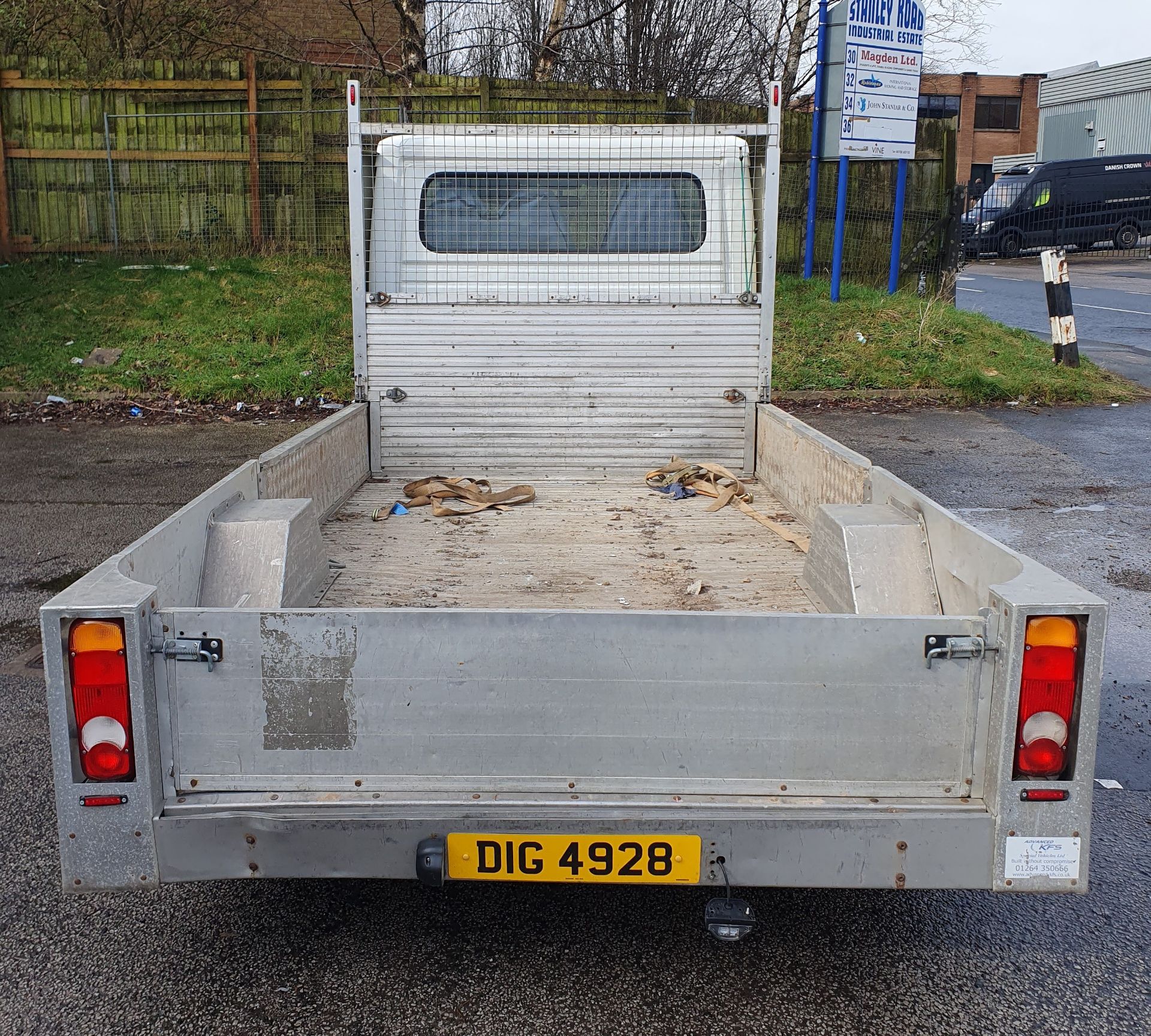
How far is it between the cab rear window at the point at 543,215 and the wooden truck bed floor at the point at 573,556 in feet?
4.14

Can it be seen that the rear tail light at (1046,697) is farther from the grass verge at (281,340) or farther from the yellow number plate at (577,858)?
the grass verge at (281,340)

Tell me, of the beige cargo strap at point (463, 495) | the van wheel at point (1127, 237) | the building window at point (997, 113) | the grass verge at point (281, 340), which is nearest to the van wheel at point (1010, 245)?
the van wheel at point (1127, 237)

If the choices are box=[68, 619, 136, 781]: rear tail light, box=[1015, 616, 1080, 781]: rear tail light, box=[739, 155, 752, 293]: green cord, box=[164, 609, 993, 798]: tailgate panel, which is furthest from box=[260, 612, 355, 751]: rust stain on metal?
box=[739, 155, 752, 293]: green cord

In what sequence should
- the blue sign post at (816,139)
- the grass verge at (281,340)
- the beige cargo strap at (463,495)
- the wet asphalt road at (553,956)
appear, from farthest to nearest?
the blue sign post at (816,139) < the grass verge at (281,340) < the beige cargo strap at (463,495) < the wet asphalt road at (553,956)

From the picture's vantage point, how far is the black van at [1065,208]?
30.1m

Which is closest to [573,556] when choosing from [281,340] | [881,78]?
[281,340]

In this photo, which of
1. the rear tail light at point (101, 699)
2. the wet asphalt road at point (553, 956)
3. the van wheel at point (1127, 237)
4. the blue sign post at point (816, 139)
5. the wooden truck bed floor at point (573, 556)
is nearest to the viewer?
the rear tail light at point (101, 699)

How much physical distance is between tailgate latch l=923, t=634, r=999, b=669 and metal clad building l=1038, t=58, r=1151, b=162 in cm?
4545

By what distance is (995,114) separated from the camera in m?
53.7

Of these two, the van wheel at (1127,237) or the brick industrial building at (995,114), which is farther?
the brick industrial building at (995,114)

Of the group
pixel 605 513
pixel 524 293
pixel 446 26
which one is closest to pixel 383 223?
pixel 524 293

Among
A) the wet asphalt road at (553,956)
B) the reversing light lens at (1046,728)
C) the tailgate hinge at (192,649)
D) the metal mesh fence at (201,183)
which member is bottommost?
the wet asphalt road at (553,956)

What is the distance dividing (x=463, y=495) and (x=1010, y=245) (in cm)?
3065

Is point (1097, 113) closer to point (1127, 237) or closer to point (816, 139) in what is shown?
point (1127, 237)
